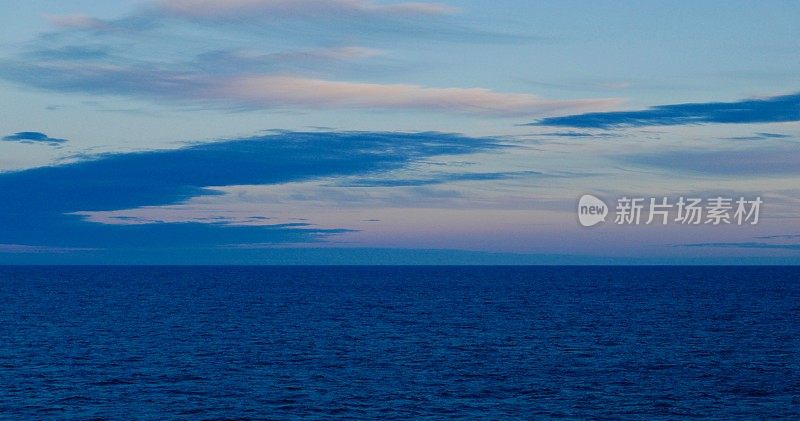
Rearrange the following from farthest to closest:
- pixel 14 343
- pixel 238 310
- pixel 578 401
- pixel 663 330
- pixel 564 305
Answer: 1. pixel 564 305
2. pixel 238 310
3. pixel 663 330
4. pixel 14 343
5. pixel 578 401

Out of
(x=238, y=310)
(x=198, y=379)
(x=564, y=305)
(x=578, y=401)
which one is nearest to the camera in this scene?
(x=578, y=401)

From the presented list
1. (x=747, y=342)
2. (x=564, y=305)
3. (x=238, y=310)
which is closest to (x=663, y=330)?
(x=747, y=342)

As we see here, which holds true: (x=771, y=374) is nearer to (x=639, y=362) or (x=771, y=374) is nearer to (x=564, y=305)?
(x=639, y=362)

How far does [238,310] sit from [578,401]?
79.5 meters

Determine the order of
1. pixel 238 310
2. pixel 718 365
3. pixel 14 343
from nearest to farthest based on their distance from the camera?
1. pixel 718 365
2. pixel 14 343
3. pixel 238 310

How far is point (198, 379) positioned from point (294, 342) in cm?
2141

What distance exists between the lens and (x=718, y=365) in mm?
61656

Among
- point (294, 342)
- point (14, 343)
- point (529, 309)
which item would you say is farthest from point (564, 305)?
point (14, 343)

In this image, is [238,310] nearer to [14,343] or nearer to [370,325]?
[370,325]

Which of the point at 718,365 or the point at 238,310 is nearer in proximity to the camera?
the point at 718,365

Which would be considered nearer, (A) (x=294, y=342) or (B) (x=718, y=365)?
(B) (x=718, y=365)

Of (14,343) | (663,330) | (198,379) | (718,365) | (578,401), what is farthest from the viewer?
(663,330)

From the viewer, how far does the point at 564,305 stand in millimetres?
131375

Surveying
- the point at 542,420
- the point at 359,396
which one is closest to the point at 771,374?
the point at 542,420
